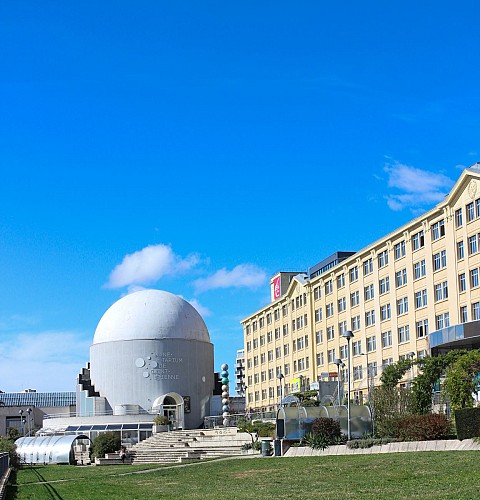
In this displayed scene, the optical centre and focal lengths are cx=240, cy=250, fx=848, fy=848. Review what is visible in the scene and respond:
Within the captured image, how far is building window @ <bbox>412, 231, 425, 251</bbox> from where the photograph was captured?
64.8 meters

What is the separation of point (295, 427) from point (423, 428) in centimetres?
1059

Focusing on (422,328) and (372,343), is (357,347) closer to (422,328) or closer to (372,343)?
(372,343)

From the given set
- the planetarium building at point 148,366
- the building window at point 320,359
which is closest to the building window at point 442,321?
the building window at point 320,359

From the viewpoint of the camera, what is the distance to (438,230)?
62.2 meters

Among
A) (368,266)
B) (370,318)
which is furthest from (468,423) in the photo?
(368,266)

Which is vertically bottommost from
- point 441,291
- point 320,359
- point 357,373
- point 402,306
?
point 357,373

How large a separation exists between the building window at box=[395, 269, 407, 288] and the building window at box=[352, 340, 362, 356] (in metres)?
9.68

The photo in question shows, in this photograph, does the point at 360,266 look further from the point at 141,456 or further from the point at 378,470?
the point at 378,470

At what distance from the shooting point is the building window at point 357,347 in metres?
76.4

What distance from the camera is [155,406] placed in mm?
90938

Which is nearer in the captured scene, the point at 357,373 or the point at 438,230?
the point at 438,230

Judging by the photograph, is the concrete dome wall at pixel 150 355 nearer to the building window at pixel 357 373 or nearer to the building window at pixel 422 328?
the building window at pixel 357 373

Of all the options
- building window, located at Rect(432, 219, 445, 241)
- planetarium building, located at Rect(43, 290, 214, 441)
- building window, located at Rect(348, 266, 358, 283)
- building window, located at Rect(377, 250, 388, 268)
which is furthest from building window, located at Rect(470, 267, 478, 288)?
planetarium building, located at Rect(43, 290, 214, 441)

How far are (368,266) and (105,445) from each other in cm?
2734
